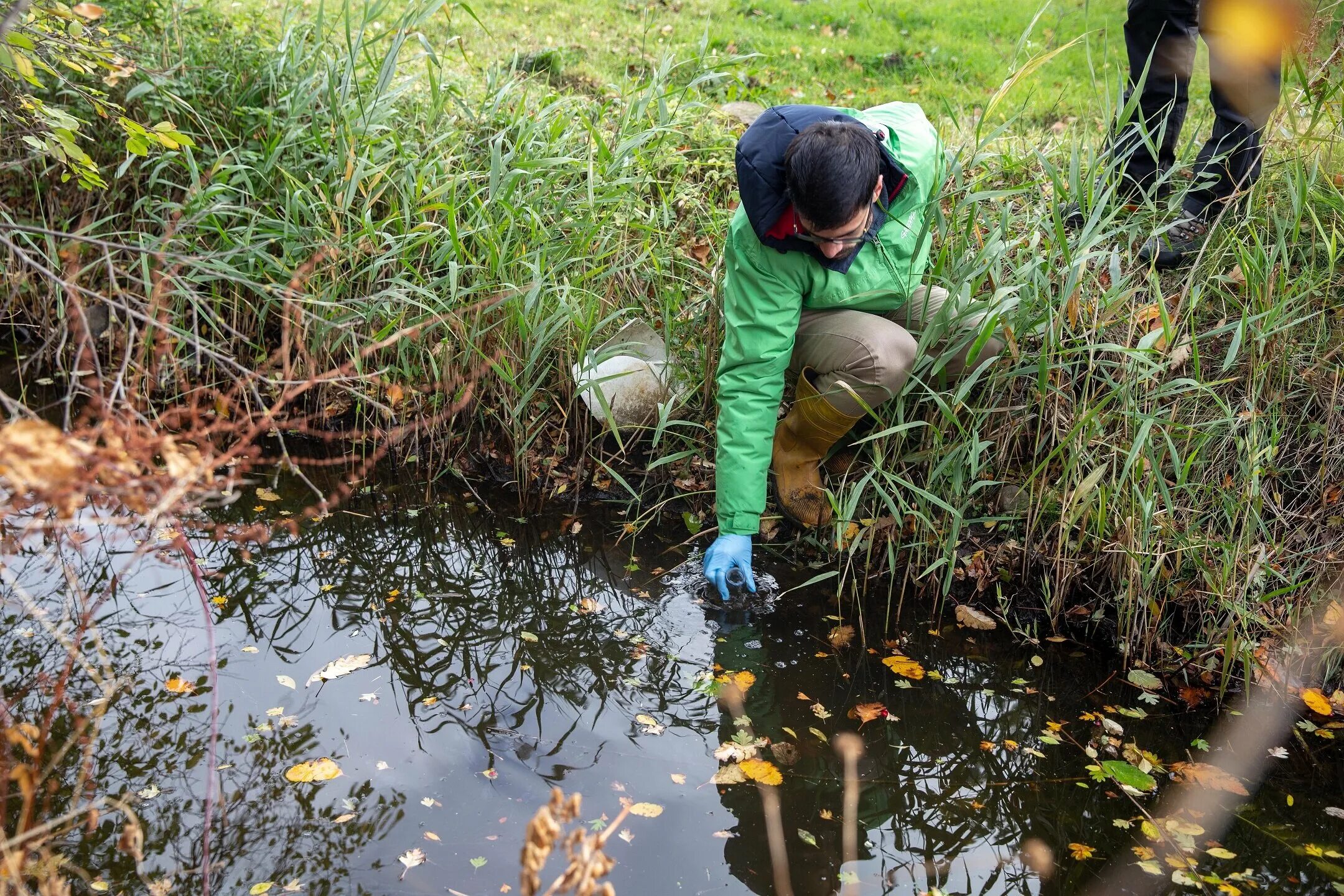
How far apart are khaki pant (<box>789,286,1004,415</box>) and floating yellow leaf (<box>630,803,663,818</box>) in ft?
4.21

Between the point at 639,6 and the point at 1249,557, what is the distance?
562 cm

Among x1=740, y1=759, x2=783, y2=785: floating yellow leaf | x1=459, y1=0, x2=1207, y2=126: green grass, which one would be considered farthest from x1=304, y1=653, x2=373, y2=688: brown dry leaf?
x1=459, y1=0, x2=1207, y2=126: green grass

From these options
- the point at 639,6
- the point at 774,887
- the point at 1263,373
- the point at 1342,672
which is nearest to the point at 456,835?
the point at 774,887

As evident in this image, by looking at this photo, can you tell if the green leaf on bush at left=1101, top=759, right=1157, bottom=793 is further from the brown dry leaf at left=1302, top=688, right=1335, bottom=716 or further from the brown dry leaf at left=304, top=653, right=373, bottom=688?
the brown dry leaf at left=304, top=653, right=373, bottom=688

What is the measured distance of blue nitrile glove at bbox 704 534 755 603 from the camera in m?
2.79

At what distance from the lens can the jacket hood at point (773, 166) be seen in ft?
8.48

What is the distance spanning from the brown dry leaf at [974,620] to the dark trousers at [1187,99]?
5.00ft

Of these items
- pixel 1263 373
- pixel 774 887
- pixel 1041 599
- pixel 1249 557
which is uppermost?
pixel 1263 373

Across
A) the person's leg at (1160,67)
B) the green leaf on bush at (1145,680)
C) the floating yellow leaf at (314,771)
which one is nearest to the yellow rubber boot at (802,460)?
the green leaf on bush at (1145,680)

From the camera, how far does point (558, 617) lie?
9.75 feet

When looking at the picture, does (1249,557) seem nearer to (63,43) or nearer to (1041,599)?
(1041,599)

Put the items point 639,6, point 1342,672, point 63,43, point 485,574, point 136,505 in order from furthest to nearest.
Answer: point 639,6
point 485,574
point 1342,672
point 63,43
point 136,505

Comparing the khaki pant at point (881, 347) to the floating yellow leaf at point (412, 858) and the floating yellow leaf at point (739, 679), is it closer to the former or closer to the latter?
the floating yellow leaf at point (739, 679)

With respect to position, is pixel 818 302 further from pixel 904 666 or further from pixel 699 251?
pixel 904 666
